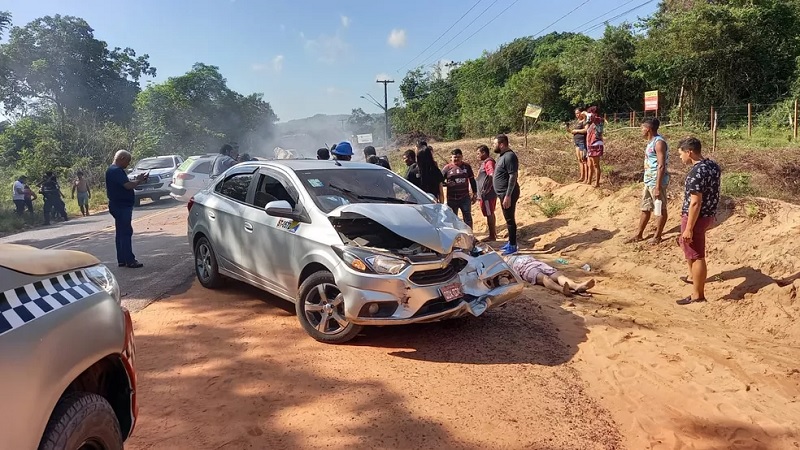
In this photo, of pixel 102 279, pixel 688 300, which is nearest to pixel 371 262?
pixel 102 279

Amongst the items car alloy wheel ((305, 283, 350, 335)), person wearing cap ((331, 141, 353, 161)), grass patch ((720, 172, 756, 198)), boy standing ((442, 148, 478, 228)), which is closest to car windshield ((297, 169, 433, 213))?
car alloy wheel ((305, 283, 350, 335))

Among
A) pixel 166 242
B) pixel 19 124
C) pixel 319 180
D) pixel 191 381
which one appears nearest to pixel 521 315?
pixel 319 180

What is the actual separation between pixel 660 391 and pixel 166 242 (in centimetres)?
924

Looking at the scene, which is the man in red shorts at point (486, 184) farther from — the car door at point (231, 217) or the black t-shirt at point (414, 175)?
the car door at point (231, 217)

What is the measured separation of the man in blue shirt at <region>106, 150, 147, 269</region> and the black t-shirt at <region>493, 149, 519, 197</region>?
17.8ft

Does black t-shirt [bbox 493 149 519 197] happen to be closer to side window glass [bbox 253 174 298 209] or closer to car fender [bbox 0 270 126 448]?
side window glass [bbox 253 174 298 209]

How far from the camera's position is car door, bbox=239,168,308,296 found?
17.0 ft

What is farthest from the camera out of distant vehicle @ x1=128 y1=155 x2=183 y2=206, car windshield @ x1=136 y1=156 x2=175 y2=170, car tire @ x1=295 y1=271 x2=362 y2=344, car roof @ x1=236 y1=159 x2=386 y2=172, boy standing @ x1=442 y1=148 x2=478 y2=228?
car windshield @ x1=136 y1=156 x2=175 y2=170

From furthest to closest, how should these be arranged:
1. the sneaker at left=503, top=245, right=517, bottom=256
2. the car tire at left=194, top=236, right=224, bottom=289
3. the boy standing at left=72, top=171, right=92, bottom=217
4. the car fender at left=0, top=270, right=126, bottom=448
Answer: the boy standing at left=72, top=171, right=92, bottom=217 → the sneaker at left=503, top=245, right=517, bottom=256 → the car tire at left=194, top=236, right=224, bottom=289 → the car fender at left=0, top=270, right=126, bottom=448

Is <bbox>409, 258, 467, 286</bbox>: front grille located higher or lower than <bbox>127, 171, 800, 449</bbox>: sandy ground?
higher

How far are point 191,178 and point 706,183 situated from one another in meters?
12.7

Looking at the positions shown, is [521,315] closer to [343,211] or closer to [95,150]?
[343,211]

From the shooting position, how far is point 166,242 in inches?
412

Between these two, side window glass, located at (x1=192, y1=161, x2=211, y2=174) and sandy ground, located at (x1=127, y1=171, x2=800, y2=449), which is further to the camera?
side window glass, located at (x1=192, y1=161, x2=211, y2=174)
